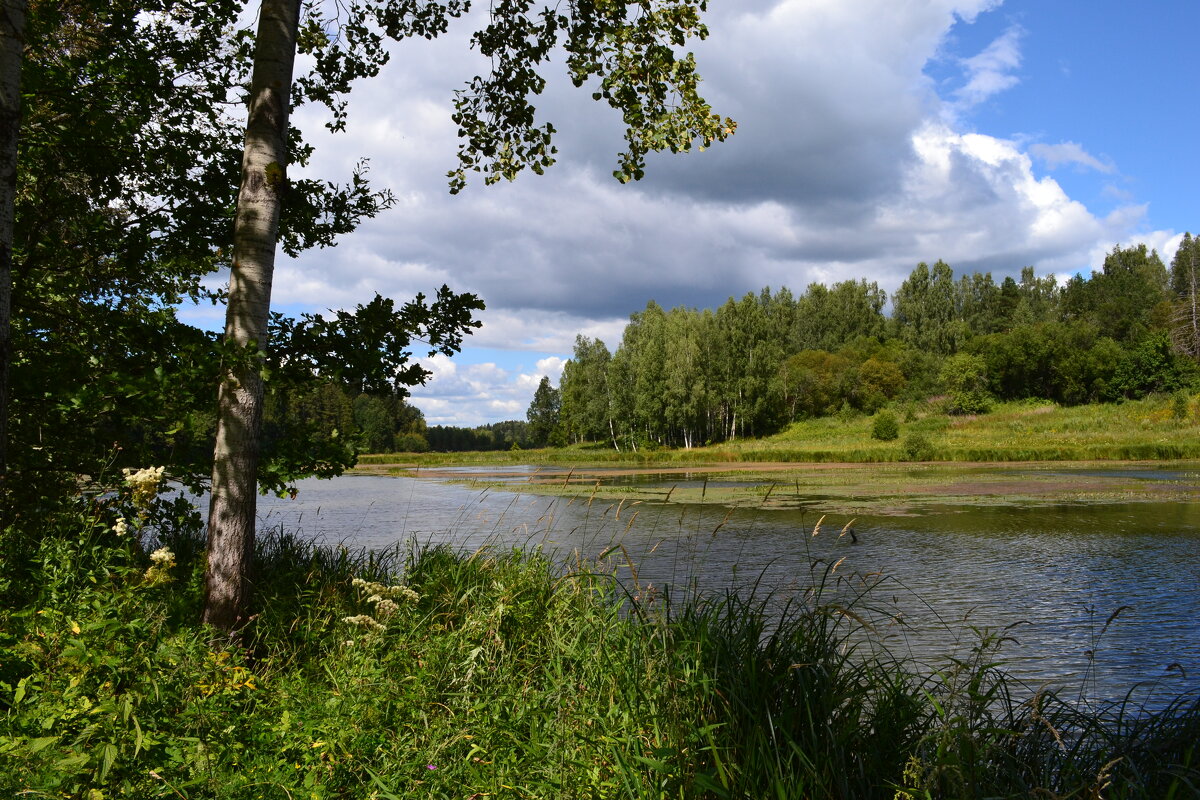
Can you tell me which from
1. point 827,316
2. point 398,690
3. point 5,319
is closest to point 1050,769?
point 398,690

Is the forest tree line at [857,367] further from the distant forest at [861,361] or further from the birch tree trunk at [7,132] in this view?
the birch tree trunk at [7,132]

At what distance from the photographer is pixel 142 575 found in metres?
4.93

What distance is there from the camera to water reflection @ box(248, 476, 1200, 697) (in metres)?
6.91

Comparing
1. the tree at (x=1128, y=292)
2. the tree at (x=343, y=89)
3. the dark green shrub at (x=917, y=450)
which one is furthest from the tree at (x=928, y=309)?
the tree at (x=343, y=89)

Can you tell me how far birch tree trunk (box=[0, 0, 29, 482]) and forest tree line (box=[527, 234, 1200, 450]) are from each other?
55.1 m

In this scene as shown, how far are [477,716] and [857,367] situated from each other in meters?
77.0

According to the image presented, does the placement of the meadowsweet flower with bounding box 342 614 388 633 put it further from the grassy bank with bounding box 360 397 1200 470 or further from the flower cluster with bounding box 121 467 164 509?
the grassy bank with bounding box 360 397 1200 470

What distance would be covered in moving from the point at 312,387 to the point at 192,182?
2.11 m

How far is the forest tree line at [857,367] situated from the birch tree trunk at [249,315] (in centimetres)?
5430

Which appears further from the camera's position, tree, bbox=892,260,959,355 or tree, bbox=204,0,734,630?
tree, bbox=892,260,959,355

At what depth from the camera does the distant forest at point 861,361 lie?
58.2m

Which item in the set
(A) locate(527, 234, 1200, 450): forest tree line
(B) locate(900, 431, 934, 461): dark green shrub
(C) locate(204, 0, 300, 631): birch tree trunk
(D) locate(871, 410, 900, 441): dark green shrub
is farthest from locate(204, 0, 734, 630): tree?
(A) locate(527, 234, 1200, 450): forest tree line

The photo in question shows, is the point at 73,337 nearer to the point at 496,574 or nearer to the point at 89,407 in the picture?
the point at 89,407

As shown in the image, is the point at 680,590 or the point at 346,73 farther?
the point at 680,590
